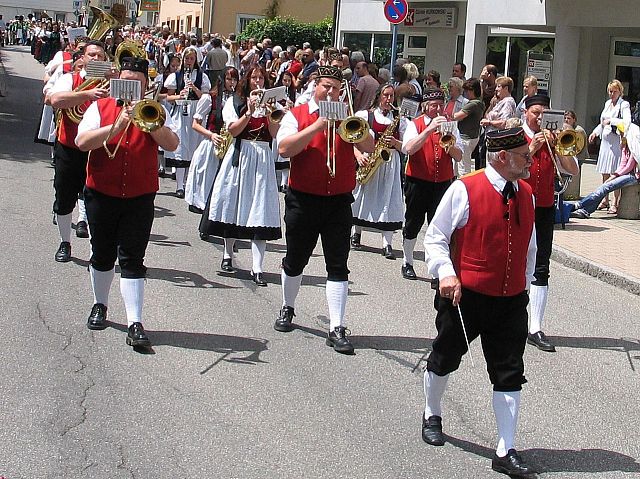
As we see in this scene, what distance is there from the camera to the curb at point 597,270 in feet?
35.2

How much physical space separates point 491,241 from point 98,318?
3.32m

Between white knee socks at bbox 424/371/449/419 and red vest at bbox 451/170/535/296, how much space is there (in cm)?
56

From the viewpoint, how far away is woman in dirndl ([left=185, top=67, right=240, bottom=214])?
1006 cm

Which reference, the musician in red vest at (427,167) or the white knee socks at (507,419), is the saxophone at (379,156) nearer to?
the musician in red vest at (427,167)

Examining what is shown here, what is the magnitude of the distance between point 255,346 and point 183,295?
64.2 inches

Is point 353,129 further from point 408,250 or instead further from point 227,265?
point 408,250

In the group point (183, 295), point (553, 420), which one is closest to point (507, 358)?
point (553, 420)

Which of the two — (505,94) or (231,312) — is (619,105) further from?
(231,312)

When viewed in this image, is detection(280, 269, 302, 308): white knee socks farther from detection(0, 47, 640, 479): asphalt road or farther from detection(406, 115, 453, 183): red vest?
detection(406, 115, 453, 183): red vest

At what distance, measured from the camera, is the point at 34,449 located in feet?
17.7

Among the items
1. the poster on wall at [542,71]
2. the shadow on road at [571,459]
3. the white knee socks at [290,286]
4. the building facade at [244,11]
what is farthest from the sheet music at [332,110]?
the building facade at [244,11]

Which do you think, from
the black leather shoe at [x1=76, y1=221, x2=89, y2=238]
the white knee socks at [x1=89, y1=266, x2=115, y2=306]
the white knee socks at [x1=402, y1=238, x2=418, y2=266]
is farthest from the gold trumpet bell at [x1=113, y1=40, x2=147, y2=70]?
the white knee socks at [x1=402, y1=238, x2=418, y2=266]

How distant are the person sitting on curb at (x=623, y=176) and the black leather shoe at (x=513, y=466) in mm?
9509

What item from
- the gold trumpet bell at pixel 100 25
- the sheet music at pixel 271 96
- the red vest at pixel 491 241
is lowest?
the red vest at pixel 491 241
